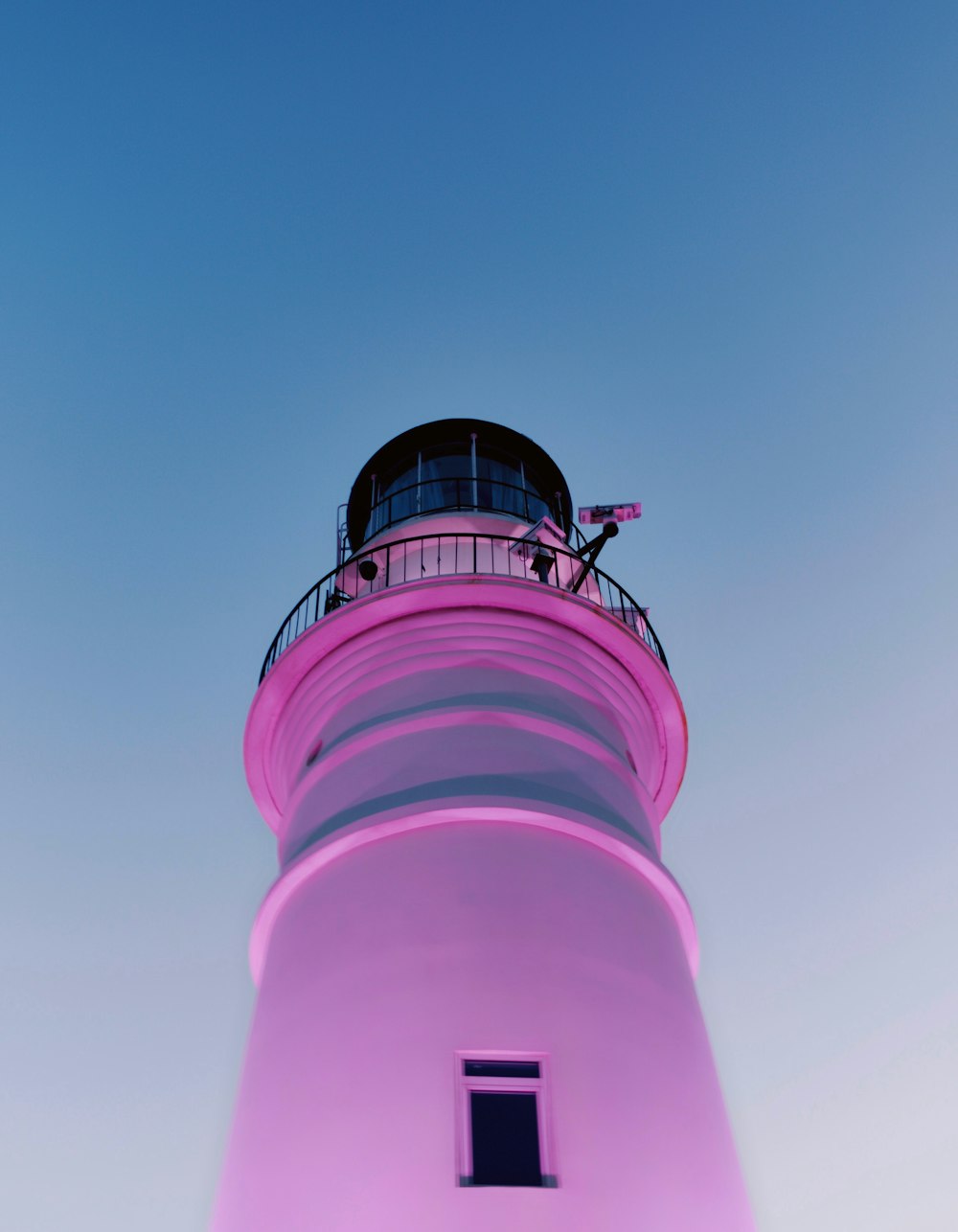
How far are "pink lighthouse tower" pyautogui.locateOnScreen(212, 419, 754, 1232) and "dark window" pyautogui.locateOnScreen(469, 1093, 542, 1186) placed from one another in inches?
0.6

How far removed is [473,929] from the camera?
717 centimetres

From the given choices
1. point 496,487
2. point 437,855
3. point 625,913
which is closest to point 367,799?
point 437,855

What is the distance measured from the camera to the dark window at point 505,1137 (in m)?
6.04

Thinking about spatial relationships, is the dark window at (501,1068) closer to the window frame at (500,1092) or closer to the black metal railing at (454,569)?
the window frame at (500,1092)

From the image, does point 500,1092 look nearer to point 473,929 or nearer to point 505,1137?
point 505,1137

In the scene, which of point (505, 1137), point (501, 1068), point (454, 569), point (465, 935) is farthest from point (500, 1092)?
point (454, 569)

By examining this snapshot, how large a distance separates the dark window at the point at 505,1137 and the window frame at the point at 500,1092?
0.9 inches

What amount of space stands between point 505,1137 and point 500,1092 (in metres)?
0.27

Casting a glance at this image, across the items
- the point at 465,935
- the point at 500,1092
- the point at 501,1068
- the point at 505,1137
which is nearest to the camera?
the point at 505,1137

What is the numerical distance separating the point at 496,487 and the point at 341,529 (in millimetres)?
2224

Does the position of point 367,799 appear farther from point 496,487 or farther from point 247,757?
point 496,487

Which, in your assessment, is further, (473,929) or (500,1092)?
(473,929)

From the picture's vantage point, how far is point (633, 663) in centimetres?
1038

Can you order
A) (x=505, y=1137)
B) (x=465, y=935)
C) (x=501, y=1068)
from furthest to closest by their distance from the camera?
(x=465, y=935) → (x=501, y=1068) → (x=505, y=1137)
